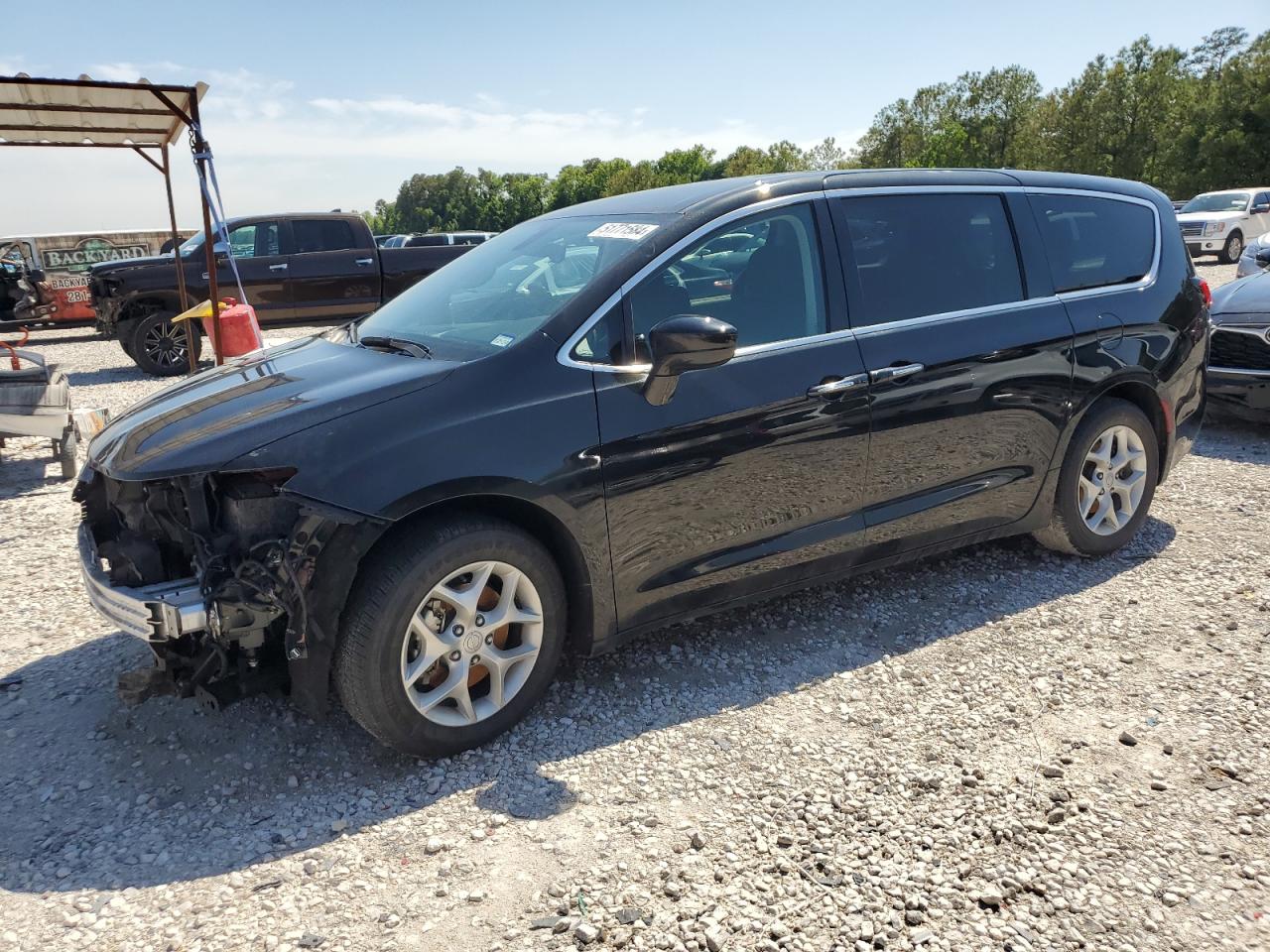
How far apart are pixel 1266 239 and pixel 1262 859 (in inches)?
678

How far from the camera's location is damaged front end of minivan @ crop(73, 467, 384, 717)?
2.76 metres

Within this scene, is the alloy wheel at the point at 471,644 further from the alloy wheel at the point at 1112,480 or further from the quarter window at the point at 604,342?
the alloy wheel at the point at 1112,480

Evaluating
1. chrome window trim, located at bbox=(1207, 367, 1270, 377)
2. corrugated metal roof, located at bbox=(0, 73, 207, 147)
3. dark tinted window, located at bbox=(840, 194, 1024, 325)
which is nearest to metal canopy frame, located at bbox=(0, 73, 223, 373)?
corrugated metal roof, located at bbox=(0, 73, 207, 147)

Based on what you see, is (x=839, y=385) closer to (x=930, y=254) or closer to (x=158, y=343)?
(x=930, y=254)

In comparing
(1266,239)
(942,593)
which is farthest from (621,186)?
(942,593)

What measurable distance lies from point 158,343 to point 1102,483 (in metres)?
11.2

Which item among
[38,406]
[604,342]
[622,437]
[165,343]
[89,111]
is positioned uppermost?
[89,111]

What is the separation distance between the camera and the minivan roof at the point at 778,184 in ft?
11.8

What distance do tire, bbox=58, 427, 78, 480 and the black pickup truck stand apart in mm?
5324

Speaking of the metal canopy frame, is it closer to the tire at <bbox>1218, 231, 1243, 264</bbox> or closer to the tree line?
the tree line

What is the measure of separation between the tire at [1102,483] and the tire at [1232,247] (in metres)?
22.7

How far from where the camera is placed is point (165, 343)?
11828 millimetres

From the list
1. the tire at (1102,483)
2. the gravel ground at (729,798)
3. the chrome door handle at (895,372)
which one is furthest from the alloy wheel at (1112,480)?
the chrome door handle at (895,372)

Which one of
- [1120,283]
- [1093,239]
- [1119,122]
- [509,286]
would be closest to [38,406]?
[509,286]
